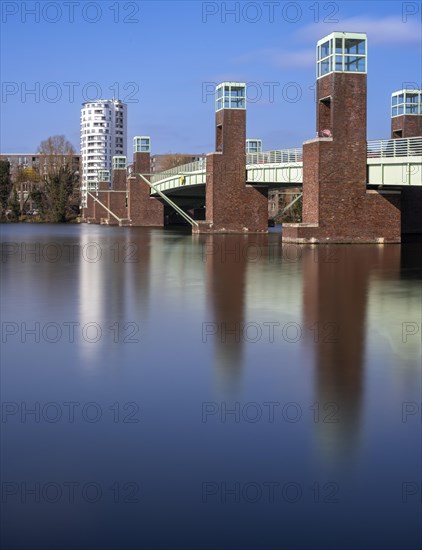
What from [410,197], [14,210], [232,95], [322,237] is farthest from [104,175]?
[322,237]

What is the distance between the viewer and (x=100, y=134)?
182 meters

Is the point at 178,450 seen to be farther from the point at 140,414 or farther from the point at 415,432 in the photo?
the point at 415,432

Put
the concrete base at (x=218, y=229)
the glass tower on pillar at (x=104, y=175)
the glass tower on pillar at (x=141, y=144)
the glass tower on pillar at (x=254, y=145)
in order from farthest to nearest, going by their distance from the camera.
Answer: the glass tower on pillar at (x=104, y=175) → the glass tower on pillar at (x=141, y=144) → the glass tower on pillar at (x=254, y=145) → the concrete base at (x=218, y=229)

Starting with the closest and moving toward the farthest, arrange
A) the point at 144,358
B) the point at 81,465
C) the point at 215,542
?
the point at 215,542
the point at 81,465
the point at 144,358

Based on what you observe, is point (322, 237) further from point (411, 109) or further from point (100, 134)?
point (100, 134)

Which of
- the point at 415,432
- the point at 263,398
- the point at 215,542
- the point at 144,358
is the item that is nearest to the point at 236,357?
the point at 144,358

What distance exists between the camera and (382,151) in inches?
1323

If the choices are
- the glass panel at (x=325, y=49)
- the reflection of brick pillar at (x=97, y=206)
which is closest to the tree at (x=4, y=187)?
the reflection of brick pillar at (x=97, y=206)

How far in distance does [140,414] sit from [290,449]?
1.50 meters

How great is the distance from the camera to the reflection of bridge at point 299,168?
32.5 metres

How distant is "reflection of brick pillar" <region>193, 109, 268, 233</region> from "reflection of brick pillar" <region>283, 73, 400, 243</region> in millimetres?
14585

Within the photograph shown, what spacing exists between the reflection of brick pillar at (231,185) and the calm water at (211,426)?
35.3 meters

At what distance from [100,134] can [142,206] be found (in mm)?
109213

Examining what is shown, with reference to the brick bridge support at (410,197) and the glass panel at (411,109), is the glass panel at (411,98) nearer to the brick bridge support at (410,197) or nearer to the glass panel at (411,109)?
the glass panel at (411,109)
